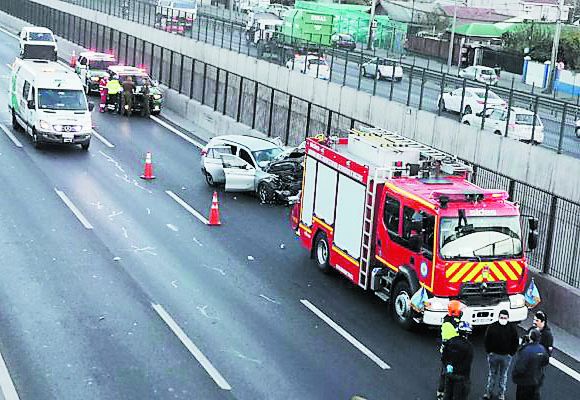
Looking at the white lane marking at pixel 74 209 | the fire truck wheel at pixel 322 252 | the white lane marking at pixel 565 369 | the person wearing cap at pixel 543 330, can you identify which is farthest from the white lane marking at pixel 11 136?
the person wearing cap at pixel 543 330

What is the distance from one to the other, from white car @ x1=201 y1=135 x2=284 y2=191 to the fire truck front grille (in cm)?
1242

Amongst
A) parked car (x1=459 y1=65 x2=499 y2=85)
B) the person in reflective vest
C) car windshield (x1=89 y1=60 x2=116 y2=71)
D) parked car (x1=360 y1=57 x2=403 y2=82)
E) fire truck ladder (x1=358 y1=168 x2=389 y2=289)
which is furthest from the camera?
parked car (x1=459 y1=65 x2=499 y2=85)

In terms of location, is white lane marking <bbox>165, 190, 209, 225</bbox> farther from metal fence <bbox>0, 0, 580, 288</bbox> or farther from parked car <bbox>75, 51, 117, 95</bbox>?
parked car <bbox>75, 51, 117, 95</bbox>

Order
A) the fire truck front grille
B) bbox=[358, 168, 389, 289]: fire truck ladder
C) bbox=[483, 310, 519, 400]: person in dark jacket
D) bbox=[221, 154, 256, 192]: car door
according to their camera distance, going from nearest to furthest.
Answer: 1. bbox=[483, 310, 519, 400]: person in dark jacket
2. the fire truck front grille
3. bbox=[358, 168, 389, 289]: fire truck ladder
4. bbox=[221, 154, 256, 192]: car door

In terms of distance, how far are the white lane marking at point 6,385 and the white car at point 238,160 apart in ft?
47.4

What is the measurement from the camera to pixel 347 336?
1886 cm

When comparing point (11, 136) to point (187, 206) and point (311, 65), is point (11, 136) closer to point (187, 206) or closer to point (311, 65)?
point (311, 65)

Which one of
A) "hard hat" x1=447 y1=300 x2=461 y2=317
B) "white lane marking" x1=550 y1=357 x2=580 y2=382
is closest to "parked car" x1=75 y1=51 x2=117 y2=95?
"white lane marking" x1=550 y1=357 x2=580 y2=382

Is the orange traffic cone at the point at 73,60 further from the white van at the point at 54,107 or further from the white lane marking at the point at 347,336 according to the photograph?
the white lane marking at the point at 347,336

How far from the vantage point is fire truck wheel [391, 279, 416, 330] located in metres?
19.0

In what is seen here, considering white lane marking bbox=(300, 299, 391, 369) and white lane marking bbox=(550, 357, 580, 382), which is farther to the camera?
white lane marking bbox=(300, 299, 391, 369)

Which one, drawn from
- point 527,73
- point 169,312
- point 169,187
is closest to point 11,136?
point 169,187

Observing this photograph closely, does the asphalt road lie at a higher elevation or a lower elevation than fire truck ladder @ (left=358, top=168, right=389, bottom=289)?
lower

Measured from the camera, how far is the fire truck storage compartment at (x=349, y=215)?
2080cm
